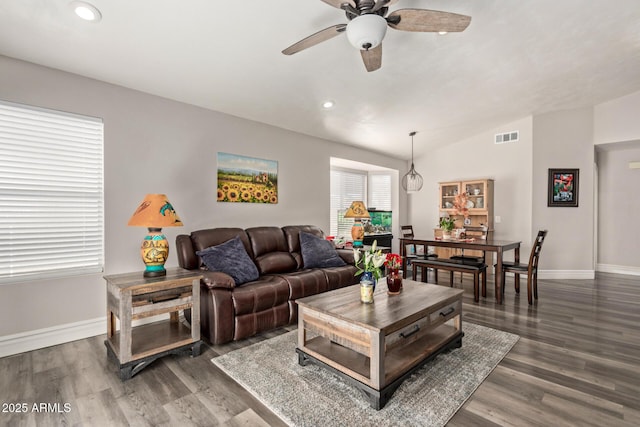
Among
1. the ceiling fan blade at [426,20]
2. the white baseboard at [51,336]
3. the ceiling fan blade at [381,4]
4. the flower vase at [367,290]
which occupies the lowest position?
the white baseboard at [51,336]

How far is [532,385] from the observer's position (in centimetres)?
216

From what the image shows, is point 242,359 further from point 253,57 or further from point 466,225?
point 466,225

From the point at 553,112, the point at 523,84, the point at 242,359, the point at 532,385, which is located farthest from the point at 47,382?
the point at 553,112

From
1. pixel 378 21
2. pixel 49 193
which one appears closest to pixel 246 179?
pixel 49 193

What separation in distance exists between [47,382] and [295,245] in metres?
2.70

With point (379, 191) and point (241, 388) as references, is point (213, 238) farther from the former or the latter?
point (379, 191)

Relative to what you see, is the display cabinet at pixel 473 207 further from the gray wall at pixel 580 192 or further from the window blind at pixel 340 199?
the window blind at pixel 340 199

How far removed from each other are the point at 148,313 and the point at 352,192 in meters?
5.27

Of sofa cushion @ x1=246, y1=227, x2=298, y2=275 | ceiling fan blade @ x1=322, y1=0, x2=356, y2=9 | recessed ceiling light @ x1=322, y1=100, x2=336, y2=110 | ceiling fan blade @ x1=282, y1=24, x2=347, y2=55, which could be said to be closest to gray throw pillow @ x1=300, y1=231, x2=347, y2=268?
sofa cushion @ x1=246, y1=227, x2=298, y2=275

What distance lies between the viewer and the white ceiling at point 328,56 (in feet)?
7.73

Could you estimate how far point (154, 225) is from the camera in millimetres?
2541

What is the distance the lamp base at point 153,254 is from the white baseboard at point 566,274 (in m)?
6.22

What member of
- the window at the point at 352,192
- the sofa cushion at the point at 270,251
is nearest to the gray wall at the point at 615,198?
the window at the point at 352,192

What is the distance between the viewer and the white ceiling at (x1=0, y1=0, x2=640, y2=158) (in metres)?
2.36
